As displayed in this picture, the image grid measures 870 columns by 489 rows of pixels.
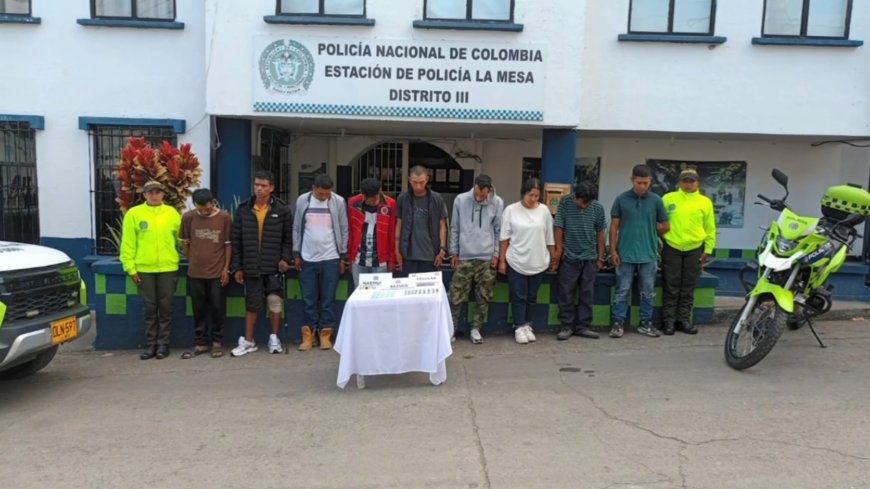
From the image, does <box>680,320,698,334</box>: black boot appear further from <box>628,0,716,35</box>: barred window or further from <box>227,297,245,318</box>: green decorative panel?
<box>227,297,245,318</box>: green decorative panel

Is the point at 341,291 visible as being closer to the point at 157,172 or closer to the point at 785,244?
the point at 157,172

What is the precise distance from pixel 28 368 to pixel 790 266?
656cm

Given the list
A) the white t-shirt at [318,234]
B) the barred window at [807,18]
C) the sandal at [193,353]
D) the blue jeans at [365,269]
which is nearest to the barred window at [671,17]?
the barred window at [807,18]

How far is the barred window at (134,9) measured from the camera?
857cm

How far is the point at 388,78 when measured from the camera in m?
7.94

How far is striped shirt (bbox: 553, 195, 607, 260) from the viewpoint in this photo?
6473 mm

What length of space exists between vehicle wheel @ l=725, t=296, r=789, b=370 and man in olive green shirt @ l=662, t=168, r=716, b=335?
44.8 inches

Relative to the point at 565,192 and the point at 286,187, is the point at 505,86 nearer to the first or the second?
the point at 565,192

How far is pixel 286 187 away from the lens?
11.2 meters

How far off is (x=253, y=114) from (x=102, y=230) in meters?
2.89

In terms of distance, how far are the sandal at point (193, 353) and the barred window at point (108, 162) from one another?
3280 mm

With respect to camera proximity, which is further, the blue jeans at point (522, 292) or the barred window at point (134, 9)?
the barred window at point (134, 9)

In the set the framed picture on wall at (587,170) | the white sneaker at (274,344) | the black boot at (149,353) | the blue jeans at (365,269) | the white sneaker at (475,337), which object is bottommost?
the black boot at (149,353)

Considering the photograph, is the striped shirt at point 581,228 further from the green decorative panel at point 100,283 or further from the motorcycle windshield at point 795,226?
the green decorative panel at point 100,283
